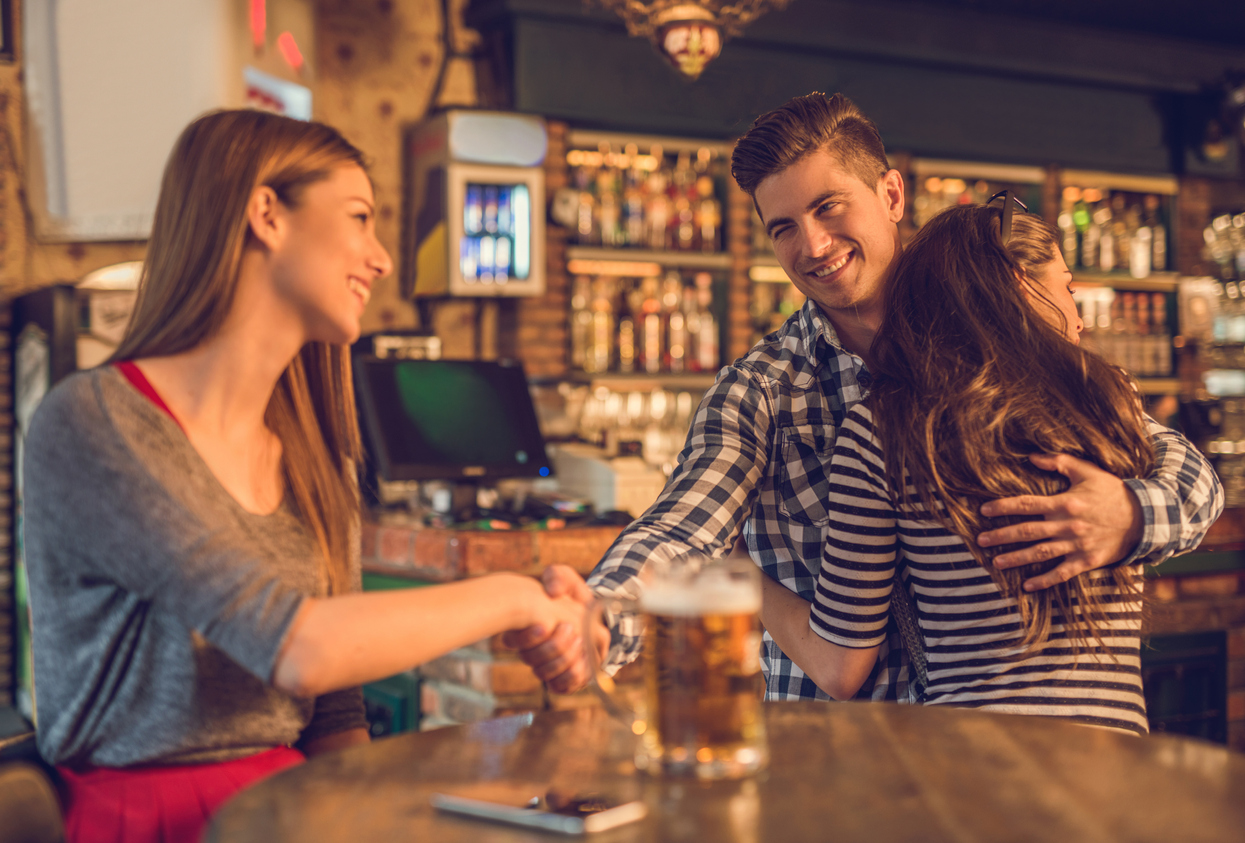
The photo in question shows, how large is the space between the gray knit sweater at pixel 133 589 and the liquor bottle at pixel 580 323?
378 centimetres

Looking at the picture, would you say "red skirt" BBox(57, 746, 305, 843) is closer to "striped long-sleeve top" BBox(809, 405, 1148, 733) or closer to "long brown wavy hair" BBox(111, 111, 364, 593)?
"long brown wavy hair" BBox(111, 111, 364, 593)

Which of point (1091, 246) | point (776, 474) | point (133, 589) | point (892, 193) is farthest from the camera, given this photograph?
point (1091, 246)

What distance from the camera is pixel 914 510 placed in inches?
49.1

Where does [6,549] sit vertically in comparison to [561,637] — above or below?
below

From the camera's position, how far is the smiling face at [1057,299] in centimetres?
138

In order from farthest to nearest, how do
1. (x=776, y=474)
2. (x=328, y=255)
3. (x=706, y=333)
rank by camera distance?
(x=706, y=333) → (x=776, y=474) → (x=328, y=255)

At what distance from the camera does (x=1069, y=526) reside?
1212mm

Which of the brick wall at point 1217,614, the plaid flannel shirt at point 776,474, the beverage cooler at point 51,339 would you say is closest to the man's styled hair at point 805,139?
the plaid flannel shirt at point 776,474

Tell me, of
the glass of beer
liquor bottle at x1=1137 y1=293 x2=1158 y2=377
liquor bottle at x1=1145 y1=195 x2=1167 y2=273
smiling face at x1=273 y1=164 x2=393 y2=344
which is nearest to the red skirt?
the glass of beer

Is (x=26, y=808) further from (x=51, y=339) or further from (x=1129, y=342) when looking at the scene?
(x=1129, y=342)

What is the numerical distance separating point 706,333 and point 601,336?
527mm

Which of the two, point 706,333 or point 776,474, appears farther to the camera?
point 706,333

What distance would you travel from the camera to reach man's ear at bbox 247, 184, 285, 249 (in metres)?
1.27

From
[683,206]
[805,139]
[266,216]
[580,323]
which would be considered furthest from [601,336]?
[266,216]
